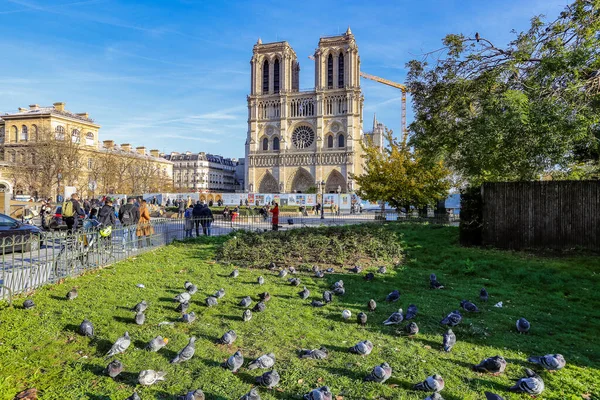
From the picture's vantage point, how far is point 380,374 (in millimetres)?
3660

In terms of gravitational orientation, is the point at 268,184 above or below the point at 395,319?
above

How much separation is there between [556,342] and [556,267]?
4606mm

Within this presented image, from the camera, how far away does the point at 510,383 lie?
12.3ft

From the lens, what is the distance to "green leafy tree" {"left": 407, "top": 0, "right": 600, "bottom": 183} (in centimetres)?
853

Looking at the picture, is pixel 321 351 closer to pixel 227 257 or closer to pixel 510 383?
pixel 510 383

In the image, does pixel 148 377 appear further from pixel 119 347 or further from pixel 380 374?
pixel 380 374

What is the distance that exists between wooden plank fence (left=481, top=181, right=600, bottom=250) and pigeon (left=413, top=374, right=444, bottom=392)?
344 inches

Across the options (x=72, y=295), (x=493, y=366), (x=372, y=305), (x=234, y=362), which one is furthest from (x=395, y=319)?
(x=72, y=295)

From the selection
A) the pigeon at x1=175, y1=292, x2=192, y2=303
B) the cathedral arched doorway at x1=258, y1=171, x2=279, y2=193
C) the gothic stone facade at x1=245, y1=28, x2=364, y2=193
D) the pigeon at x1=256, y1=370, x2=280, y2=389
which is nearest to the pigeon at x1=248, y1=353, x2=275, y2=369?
the pigeon at x1=256, y1=370, x2=280, y2=389

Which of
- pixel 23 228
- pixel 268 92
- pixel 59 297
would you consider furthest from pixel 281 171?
pixel 59 297

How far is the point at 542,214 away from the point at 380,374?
→ 367 inches

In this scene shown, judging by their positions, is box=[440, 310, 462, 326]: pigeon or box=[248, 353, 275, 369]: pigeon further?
box=[440, 310, 462, 326]: pigeon

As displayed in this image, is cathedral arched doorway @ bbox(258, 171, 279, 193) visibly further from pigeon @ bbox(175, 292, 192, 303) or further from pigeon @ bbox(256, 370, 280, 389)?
pigeon @ bbox(256, 370, 280, 389)

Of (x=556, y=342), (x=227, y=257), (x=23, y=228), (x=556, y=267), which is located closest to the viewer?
(x=556, y=342)
